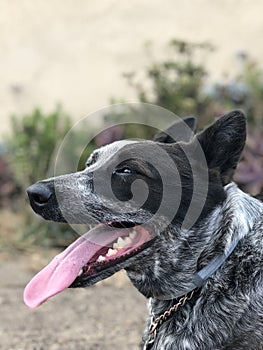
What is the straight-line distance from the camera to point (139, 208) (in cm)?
288

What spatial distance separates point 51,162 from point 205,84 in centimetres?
230

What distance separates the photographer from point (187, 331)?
280cm

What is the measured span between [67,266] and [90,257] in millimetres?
105

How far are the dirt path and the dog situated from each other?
131 cm

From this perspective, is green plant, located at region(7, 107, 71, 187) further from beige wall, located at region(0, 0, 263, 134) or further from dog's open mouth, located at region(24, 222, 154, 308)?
dog's open mouth, located at region(24, 222, 154, 308)

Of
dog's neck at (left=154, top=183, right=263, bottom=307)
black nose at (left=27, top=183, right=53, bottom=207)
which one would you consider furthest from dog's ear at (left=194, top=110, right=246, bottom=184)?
black nose at (left=27, top=183, right=53, bottom=207)

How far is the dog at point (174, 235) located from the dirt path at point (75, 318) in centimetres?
131

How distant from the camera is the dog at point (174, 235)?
9.03ft

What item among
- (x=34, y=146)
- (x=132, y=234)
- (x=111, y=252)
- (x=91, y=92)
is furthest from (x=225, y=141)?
(x=91, y=92)

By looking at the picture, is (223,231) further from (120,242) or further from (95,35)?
(95,35)

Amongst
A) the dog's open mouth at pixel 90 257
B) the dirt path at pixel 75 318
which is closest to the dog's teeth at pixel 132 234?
the dog's open mouth at pixel 90 257

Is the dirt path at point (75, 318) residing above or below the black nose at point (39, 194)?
below

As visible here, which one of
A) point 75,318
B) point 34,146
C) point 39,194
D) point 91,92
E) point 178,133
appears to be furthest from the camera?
point 91,92

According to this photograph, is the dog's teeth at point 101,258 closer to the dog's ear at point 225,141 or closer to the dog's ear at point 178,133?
the dog's ear at point 225,141
